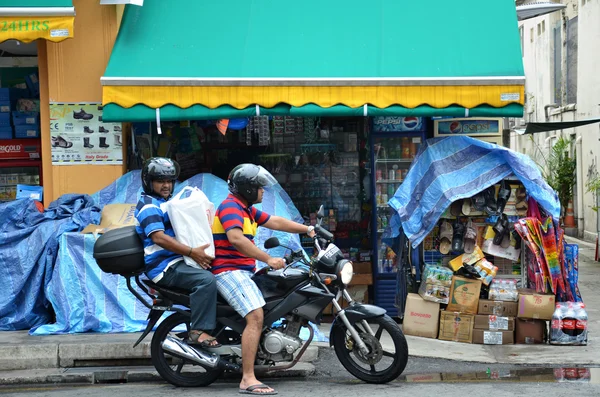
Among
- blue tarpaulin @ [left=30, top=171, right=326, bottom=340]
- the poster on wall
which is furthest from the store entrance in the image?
blue tarpaulin @ [left=30, top=171, right=326, bottom=340]

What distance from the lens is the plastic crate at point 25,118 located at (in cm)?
1060

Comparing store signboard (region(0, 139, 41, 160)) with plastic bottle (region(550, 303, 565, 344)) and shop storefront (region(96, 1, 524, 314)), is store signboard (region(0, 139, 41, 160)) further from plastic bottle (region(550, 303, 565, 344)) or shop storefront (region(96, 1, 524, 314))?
plastic bottle (region(550, 303, 565, 344))

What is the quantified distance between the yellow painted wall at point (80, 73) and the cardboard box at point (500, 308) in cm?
417

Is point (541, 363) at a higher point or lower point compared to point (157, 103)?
lower

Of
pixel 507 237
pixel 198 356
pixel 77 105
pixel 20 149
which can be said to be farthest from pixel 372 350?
pixel 20 149

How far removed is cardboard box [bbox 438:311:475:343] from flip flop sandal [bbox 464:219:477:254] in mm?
701

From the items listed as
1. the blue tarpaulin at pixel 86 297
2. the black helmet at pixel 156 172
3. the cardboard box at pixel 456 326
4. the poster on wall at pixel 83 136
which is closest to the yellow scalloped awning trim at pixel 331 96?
the poster on wall at pixel 83 136

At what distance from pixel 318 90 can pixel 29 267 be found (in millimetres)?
3388

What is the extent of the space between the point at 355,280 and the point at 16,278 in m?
3.74

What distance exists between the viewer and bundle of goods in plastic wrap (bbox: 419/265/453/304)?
894 centimetres

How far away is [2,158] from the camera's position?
1062 cm

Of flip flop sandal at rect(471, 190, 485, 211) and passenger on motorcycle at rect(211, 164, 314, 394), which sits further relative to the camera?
flip flop sandal at rect(471, 190, 485, 211)

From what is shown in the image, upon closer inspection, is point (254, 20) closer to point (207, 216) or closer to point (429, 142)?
point (429, 142)

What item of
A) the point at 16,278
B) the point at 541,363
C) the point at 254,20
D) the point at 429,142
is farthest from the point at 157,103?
the point at 541,363
